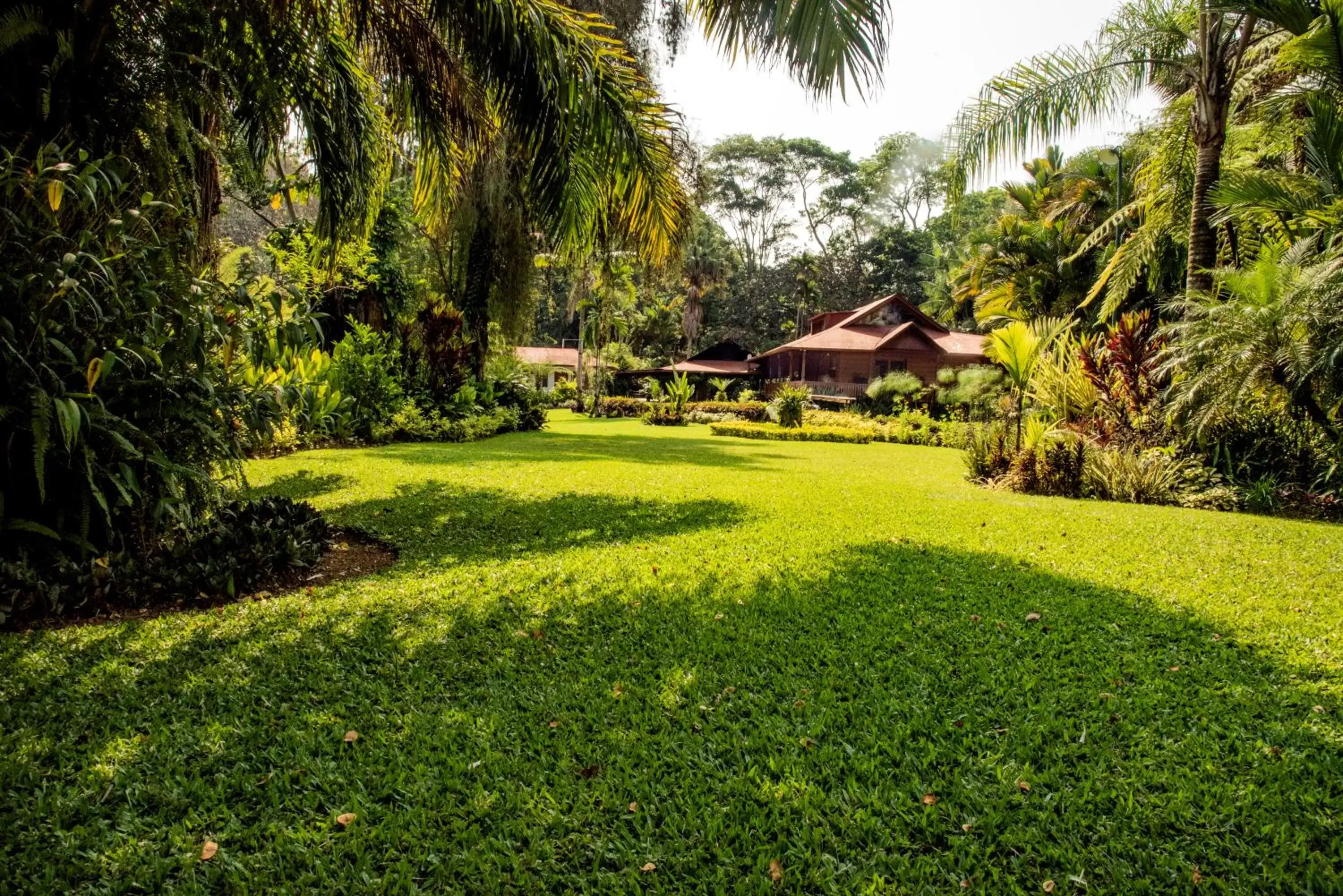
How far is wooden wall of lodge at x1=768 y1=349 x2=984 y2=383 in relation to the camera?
33.1 metres

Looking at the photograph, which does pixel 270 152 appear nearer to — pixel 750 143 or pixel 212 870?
pixel 212 870

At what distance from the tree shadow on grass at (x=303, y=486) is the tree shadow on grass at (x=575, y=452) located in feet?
6.31

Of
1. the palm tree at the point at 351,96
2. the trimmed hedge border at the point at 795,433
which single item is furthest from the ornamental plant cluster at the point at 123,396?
the trimmed hedge border at the point at 795,433

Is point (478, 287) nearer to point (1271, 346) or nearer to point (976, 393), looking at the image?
point (976, 393)

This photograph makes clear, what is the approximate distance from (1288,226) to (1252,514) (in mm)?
4702

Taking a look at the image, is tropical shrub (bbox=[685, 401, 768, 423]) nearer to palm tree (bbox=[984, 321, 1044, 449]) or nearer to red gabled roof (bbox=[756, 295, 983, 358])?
red gabled roof (bbox=[756, 295, 983, 358])

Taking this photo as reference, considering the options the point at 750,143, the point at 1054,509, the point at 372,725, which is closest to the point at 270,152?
the point at 372,725

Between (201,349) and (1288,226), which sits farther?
(1288,226)

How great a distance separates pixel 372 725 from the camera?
2781 mm

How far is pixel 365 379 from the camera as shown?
1410cm

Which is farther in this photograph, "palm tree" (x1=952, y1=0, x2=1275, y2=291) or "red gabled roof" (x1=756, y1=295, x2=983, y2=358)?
"red gabled roof" (x1=756, y1=295, x2=983, y2=358)

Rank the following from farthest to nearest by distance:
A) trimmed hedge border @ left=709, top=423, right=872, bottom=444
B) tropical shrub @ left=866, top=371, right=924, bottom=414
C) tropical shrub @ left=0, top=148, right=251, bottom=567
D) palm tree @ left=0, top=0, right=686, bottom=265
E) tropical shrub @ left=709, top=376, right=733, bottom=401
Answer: tropical shrub @ left=709, top=376, right=733, bottom=401
tropical shrub @ left=866, top=371, right=924, bottom=414
trimmed hedge border @ left=709, top=423, right=872, bottom=444
palm tree @ left=0, top=0, right=686, bottom=265
tropical shrub @ left=0, top=148, right=251, bottom=567

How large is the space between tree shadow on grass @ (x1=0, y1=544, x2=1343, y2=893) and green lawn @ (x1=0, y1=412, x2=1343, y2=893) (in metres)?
0.01

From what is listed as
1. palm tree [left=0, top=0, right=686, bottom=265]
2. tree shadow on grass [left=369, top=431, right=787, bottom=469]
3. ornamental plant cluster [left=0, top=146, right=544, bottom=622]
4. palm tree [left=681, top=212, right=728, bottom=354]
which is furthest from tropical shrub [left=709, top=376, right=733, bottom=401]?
ornamental plant cluster [left=0, top=146, right=544, bottom=622]
